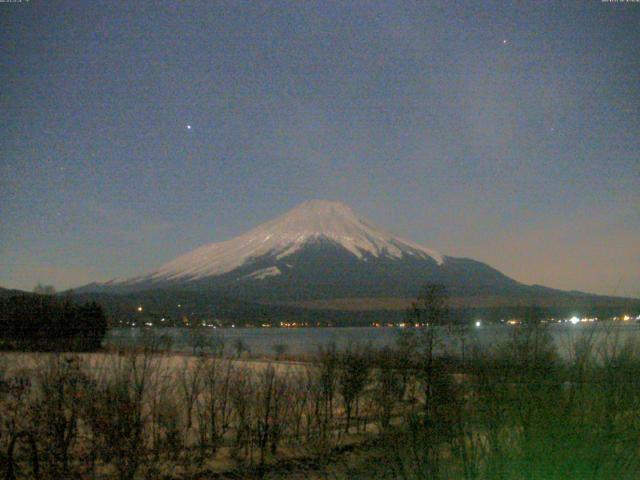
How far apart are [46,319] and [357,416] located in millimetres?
24211

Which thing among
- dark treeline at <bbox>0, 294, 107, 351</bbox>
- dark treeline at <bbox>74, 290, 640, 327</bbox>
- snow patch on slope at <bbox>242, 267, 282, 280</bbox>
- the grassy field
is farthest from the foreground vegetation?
snow patch on slope at <bbox>242, 267, 282, 280</bbox>

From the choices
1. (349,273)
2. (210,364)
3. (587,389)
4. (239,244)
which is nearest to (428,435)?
(587,389)

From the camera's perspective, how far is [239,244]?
7249 inches

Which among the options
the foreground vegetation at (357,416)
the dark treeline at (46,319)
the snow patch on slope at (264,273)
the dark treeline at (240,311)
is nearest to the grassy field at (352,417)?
the foreground vegetation at (357,416)

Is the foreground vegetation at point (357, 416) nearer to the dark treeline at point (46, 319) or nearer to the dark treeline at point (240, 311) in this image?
the dark treeline at point (46, 319)

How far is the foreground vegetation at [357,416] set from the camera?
4375mm

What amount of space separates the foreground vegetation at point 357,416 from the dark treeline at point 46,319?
17434 millimetres

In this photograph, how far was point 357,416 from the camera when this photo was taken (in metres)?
16.6

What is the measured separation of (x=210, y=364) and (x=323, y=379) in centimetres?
289

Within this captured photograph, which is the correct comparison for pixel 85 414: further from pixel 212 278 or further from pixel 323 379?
pixel 212 278

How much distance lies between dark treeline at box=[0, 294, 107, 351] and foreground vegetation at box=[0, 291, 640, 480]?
57.2ft

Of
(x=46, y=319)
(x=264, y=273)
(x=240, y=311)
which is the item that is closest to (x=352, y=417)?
(x=46, y=319)

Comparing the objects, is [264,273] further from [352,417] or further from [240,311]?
[352,417]

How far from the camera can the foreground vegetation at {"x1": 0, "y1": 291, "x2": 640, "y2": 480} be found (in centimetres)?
438
